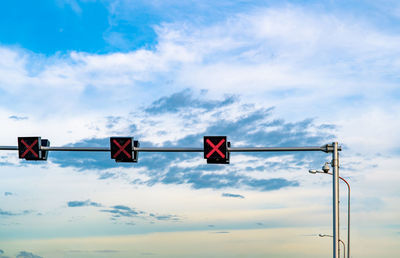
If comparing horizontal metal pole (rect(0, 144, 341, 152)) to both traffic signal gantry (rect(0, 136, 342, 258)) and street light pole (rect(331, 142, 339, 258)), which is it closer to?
traffic signal gantry (rect(0, 136, 342, 258))

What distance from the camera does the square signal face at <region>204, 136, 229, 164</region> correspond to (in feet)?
63.2

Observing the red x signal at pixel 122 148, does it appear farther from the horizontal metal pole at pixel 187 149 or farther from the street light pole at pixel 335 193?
the street light pole at pixel 335 193

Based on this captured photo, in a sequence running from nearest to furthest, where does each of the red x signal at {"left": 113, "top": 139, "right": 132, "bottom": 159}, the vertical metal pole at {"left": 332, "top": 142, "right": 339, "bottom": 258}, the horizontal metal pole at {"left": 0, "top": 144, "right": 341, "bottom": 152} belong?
1. the horizontal metal pole at {"left": 0, "top": 144, "right": 341, "bottom": 152}
2. the red x signal at {"left": 113, "top": 139, "right": 132, "bottom": 159}
3. the vertical metal pole at {"left": 332, "top": 142, "right": 339, "bottom": 258}

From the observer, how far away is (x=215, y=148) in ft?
63.2

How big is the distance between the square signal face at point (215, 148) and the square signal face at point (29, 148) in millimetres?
6230

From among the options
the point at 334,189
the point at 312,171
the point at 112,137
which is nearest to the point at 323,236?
the point at 312,171

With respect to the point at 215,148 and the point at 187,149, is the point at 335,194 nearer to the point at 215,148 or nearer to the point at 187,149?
the point at 215,148

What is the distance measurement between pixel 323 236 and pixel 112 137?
40.3m

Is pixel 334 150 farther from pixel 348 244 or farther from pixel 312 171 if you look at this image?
pixel 348 244

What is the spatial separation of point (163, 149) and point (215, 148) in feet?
7.33

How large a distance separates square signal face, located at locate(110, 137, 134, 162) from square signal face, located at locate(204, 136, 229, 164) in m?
2.73

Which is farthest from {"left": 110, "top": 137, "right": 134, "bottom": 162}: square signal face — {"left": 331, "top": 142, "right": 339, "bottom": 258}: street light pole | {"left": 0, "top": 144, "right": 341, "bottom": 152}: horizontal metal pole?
{"left": 331, "top": 142, "right": 339, "bottom": 258}: street light pole

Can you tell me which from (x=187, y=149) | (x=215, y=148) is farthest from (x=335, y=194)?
(x=187, y=149)

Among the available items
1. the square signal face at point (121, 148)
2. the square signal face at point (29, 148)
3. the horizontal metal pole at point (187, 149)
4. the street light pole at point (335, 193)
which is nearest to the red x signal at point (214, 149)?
the horizontal metal pole at point (187, 149)
